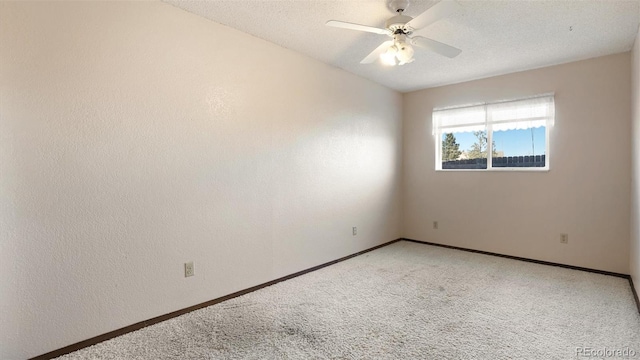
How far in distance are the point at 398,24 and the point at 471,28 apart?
0.85 meters

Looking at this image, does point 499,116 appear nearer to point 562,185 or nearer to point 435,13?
point 562,185

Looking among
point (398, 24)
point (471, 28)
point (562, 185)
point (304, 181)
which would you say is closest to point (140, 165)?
point (304, 181)

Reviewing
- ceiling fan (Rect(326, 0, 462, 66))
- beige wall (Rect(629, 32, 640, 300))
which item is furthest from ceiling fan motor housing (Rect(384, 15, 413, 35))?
beige wall (Rect(629, 32, 640, 300))

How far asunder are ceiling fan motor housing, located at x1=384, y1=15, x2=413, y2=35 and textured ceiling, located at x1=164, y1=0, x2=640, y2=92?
12cm

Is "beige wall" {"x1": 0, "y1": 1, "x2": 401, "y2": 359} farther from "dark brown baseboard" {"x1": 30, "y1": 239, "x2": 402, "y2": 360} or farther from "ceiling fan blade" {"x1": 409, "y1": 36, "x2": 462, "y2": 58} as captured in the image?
"ceiling fan blade" {"x1": 409, "y1": 36, "x2": 462, "y2": 58}

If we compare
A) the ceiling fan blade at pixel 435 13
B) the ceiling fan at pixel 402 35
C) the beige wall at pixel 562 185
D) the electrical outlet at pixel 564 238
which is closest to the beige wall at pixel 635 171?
the beige wall at pixel 562 185

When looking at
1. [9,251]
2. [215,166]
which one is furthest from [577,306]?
[9,251]

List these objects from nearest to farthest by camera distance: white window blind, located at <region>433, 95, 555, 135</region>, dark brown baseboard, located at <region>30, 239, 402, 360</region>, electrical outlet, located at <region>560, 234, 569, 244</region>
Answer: dark brown baseboard, located at <region>30, 239, 402, 360</region> < electrical outlet, located at <region>560, 234, 569, 244</region> < white window blind, located at <region>433, 95, 555, 135</region>

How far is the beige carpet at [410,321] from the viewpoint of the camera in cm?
191

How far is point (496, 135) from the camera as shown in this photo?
4133 mm

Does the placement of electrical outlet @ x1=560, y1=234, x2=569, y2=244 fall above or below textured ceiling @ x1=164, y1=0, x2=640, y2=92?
below

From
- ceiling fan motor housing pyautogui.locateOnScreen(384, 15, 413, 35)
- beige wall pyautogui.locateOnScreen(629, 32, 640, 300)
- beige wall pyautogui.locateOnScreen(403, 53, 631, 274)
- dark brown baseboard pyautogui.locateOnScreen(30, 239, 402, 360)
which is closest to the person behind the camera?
dark brown baseboard pyautogui.locateOnScreen(30, 239, 402, 360)

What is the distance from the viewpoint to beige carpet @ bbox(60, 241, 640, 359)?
1905 millimetres

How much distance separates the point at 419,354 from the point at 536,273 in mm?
2278
